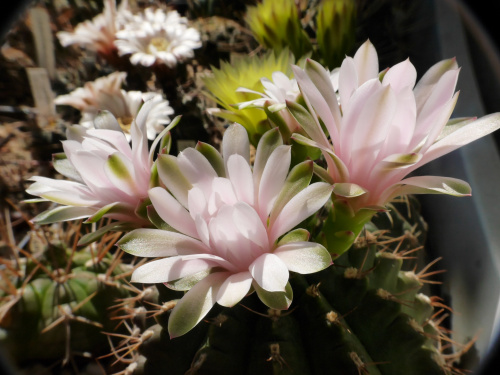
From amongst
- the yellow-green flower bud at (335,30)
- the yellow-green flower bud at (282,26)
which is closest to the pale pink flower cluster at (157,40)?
the yellow-green flower bud at (282,26)

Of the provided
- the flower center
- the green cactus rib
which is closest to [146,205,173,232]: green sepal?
the green cactus rib

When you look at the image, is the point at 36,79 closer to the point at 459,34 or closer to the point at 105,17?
the point at 105,17

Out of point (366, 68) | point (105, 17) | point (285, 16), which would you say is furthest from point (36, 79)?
point (366, 68)

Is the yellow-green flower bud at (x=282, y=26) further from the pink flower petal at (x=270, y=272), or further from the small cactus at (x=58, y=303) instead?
the pink flower petal at (x=270, y=272)

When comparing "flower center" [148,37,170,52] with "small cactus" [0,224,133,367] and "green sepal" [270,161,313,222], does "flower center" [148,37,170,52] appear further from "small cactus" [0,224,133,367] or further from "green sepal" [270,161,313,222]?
"green sepal" [270,161,313,222]

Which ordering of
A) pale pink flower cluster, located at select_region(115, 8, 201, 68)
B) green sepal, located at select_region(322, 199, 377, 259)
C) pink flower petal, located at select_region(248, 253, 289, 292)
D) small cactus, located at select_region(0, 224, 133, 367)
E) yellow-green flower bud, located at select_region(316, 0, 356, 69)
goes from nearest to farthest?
1. pink flower petal, located at select_region(248, 253, 289, 292)
2. green sepal, located at select_region(322, 199, 377, 259)
3. small cactus, located at select_region(0, 224, 133, 367)
4. yellow-green flower bud, located at select_region(316, 0, 356, 69)
5. pale pink flower cluster, located at select_region(115, 8, 201, 68)

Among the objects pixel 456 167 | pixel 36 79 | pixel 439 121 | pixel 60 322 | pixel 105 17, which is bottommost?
pixel 60 322

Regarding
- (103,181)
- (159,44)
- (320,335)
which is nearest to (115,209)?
(103,181)
